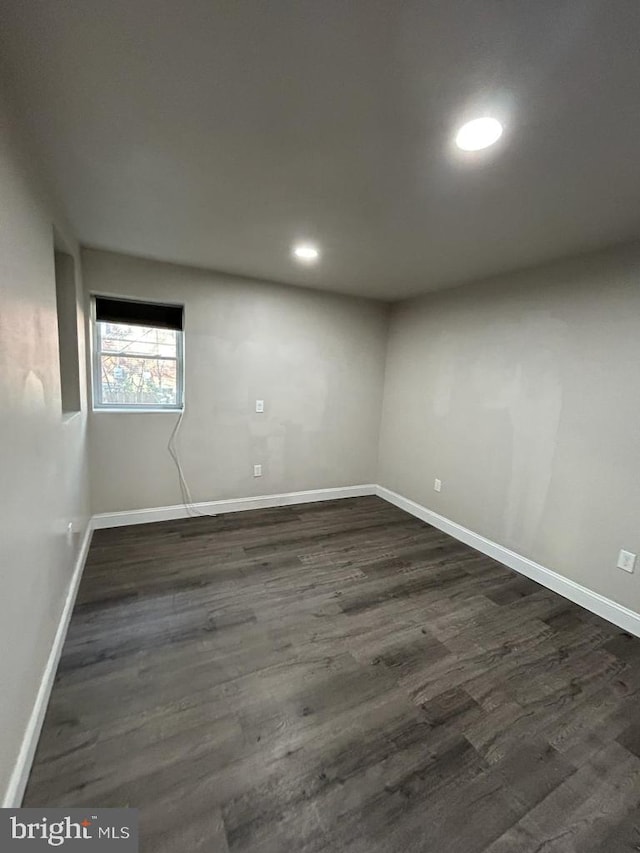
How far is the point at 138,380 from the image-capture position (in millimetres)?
3258

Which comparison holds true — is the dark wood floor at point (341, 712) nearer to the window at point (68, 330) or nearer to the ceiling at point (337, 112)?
the window at point (68, 330)

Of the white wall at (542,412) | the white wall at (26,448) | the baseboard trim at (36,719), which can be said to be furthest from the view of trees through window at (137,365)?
the white wall at (542,412)

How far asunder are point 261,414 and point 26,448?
2449 mm

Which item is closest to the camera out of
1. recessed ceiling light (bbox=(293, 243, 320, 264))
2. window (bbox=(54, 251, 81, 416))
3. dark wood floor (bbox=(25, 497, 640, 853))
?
dark wood floor (bbox=(25, 497, 640, 853))

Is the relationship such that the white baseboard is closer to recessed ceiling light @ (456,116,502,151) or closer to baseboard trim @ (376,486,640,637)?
baseboard trim @ (376,486,640,637)

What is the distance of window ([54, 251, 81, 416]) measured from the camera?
2381 mm

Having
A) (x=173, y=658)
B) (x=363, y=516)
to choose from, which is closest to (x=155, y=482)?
(x=173, y=658)

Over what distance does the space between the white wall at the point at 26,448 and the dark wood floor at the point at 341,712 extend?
337mm

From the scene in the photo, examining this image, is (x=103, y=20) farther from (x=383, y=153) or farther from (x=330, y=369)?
(x=330, y=369)

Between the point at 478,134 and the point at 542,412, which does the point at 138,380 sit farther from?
the point at 542,412

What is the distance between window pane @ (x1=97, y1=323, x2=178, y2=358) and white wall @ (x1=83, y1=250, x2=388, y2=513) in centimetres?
22

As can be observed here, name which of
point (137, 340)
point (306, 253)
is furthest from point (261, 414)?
point (306, 253)

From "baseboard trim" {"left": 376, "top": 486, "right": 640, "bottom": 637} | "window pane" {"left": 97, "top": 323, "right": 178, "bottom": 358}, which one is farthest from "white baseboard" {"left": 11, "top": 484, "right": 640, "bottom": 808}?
"window pane" {"left": 97, "top": 323, "right": 178, "bottom": 358}

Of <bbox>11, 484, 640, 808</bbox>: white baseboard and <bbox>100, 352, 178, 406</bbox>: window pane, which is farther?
<bbox>100, 352, 178, 406</bbox>: window pane
